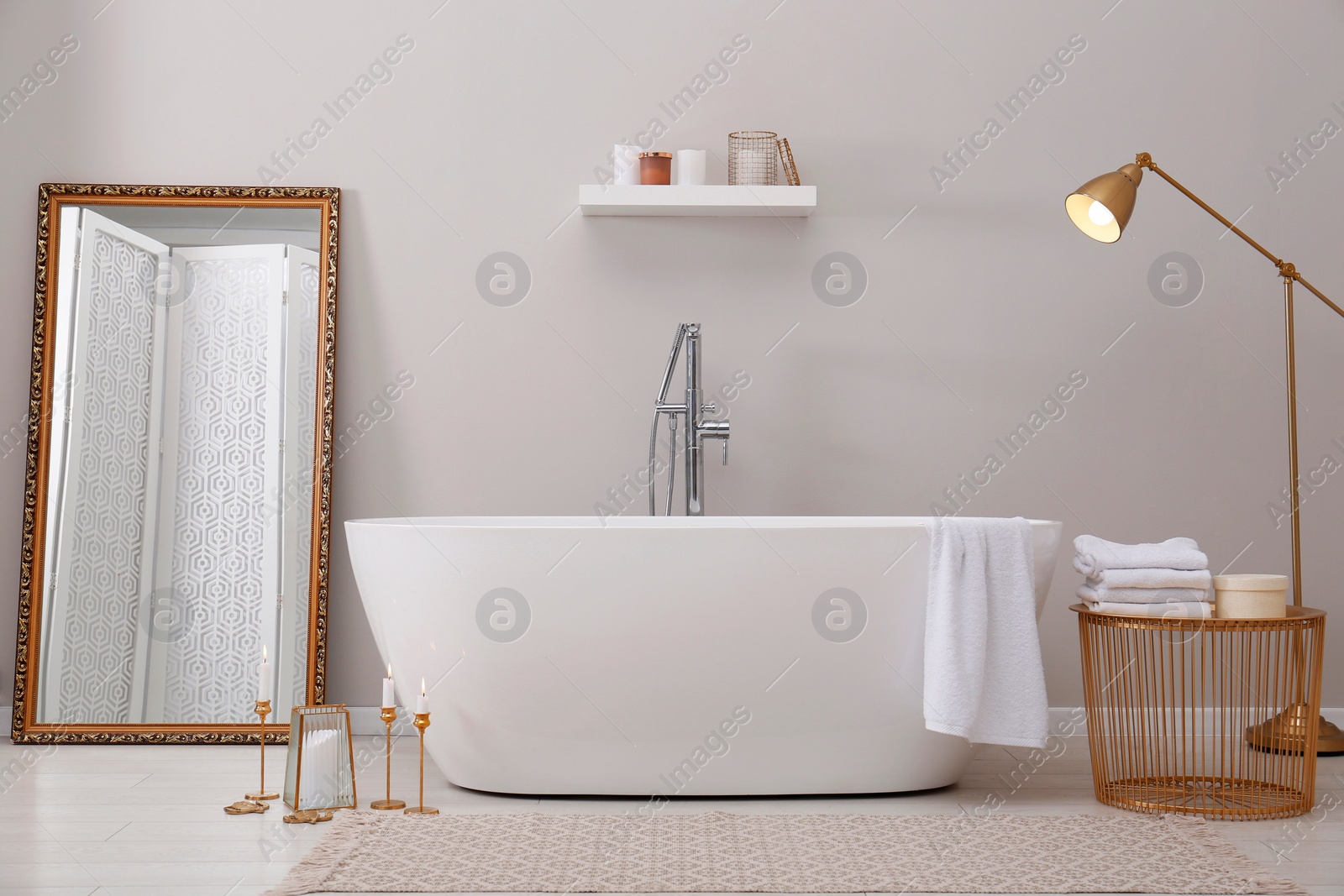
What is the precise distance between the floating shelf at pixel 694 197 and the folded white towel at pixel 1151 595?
1.19 m

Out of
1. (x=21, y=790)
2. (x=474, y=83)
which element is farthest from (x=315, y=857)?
(x=474, y=83)

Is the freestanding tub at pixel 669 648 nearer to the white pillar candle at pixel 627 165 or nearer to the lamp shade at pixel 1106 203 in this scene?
the lamp shade at pixel 1106 203

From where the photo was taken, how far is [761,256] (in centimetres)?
293

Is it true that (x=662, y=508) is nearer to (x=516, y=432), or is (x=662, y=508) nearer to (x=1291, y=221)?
(x=516, y=432)

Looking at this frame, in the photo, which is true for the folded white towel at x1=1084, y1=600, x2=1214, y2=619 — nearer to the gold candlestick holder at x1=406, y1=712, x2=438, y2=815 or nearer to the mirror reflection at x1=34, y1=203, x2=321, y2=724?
the gold candlestick holder at x1=406, y1=712, x2=438, y2=815

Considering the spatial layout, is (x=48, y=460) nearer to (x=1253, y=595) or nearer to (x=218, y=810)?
(x=218, y=810)

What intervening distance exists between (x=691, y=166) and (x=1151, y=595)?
4.89 ft

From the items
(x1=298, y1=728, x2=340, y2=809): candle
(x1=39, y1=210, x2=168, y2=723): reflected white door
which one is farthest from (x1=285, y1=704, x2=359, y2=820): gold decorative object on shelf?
(x1=39, y1=210, x2=168, y2=723): reflected white door

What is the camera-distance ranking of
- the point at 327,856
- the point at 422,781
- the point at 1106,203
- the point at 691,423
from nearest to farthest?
the point at 327,856, the point at 422,781, the point at 1106,203, the point at 691,423

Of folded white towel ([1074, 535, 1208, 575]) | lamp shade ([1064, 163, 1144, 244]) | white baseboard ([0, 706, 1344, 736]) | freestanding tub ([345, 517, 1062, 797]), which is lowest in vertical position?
white baseboard ([0, 706, 1344, 736])

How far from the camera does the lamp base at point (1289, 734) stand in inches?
92.0

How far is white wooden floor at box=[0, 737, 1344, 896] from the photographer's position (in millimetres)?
1734

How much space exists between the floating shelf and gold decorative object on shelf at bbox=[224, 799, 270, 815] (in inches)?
61.5

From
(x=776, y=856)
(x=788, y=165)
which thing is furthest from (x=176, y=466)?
(x=776, y=856)
